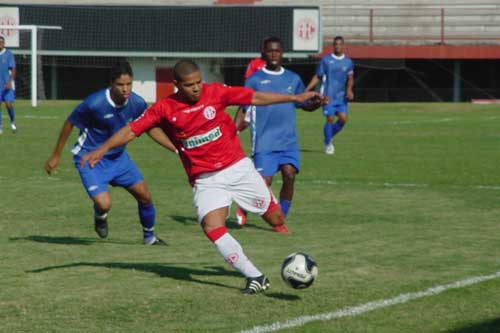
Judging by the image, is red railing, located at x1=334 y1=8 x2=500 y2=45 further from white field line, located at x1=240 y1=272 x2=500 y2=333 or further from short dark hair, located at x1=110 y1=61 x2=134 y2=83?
white field line, located at x1=240 y1=272 x2=500 y2=333

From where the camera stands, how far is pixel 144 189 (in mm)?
11539

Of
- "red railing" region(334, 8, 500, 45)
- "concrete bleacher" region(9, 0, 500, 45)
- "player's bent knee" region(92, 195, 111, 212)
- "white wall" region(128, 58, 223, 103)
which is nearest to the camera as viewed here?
"player's bent knee" region(92, 195, 111, 212)

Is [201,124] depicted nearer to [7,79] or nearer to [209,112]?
[209,112]

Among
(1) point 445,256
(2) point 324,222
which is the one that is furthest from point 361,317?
(2) point 324,222

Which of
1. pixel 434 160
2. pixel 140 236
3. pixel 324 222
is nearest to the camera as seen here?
pixel 140 236

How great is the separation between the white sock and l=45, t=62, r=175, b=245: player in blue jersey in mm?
2819

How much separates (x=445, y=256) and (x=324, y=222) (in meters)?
2.79

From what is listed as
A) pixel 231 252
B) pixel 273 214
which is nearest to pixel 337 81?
pixel 273 214

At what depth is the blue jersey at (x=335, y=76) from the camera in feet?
78.6

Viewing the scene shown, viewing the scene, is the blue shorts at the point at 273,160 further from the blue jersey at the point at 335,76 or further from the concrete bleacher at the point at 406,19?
the concrete bleacher at the point at 406,19

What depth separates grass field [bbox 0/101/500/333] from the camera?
7.82m

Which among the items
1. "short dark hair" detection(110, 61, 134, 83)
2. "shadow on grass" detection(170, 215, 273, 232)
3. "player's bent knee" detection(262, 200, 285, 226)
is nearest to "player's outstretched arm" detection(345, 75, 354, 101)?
"shadow on grass" detection(170, 215, 273, 232)

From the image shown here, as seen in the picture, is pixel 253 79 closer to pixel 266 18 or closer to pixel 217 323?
pixel 217 323

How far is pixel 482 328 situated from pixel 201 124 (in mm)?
2772
